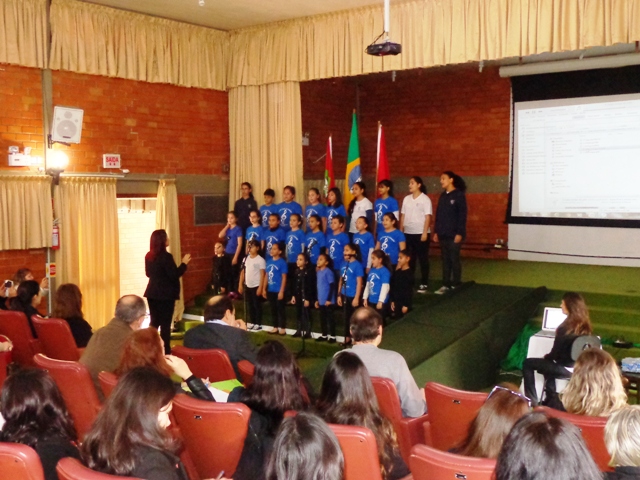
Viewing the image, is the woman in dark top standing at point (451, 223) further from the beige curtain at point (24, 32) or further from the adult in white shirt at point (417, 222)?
the beige curtain at point (24, 32)

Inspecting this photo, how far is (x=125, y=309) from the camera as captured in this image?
4.43 m

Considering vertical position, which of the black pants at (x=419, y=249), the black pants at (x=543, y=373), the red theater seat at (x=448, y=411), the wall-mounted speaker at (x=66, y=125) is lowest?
the black pants at (x=543, y=373)

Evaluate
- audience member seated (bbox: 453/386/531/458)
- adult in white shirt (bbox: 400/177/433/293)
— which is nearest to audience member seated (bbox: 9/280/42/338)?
adult in white shirt (bbox: 400/177/433/293)

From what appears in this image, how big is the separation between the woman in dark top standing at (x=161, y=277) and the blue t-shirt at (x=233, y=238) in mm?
1769

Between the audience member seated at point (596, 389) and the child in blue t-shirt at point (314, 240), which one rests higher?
the child in blue t-shirt at point (314, 240)

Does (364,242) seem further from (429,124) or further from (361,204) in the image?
(429,124)

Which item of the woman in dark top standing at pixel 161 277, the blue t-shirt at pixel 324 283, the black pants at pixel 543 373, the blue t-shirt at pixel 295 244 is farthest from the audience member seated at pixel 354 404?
the blue t-shirt at pixel 295 244

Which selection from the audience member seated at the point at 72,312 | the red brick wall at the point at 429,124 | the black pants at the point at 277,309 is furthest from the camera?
the red brick wall at the point at 429,124

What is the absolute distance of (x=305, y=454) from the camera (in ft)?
6.19

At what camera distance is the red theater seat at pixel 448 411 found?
11.9 ft

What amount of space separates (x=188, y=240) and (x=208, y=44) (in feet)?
9.20

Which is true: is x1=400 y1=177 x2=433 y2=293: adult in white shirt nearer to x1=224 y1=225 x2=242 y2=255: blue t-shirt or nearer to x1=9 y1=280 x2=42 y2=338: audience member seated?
x1=224 y1=225 x2=242 y2=255: blue t-shirt

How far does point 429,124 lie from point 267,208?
12.8 feet

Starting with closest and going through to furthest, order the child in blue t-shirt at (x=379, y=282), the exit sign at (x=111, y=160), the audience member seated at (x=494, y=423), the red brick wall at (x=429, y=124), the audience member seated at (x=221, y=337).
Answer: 1. the audience member seated at (x=494, y=423)
2. the audience member seated at (x=221, y=337)
3. the child in blue t-shirt at (x=379, y=282)
4. the exit sign at (x=111, y=160)
5. the red brick wall at (x=429, y=124)
